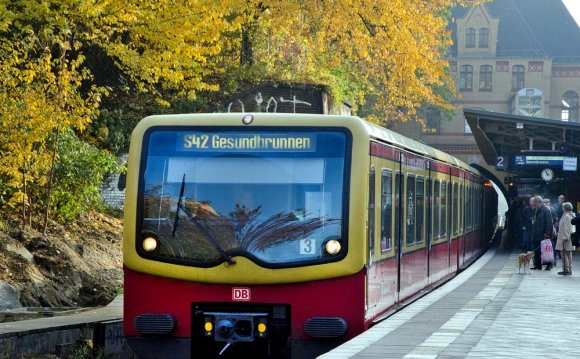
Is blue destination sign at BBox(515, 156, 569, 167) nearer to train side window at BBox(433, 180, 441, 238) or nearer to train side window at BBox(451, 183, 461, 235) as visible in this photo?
train side window at BBox(451, 183, 461, 235)

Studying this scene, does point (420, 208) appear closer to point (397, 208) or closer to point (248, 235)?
point (397, 208)

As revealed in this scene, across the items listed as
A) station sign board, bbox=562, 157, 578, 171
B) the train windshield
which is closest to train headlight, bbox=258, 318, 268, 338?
the train windshield

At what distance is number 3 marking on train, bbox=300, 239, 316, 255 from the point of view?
479 inches

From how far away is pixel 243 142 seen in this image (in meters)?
12.6

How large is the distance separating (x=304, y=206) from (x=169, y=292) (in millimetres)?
1581

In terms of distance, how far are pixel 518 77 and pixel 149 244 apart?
2972 inches

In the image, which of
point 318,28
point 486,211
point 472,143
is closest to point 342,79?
point 486,211

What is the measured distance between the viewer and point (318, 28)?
2950cm

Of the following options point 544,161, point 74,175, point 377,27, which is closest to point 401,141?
point 74,175

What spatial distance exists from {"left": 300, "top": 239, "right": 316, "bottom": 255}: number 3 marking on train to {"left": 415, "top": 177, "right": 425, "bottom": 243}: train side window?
542cm

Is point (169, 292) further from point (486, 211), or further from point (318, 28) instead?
point (486, 211)

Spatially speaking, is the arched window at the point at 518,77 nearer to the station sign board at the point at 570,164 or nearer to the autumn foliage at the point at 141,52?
the station sign board at the point at 570,164

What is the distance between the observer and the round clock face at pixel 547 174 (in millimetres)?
39344

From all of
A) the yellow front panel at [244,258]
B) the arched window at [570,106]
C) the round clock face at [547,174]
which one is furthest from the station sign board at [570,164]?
the arched window at [570,106]
